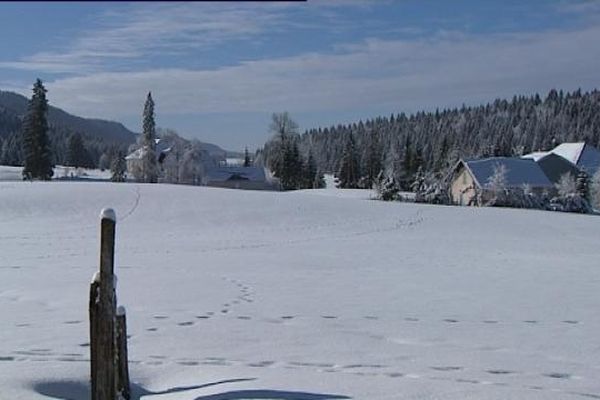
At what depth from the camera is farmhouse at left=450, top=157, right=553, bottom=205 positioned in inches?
2778

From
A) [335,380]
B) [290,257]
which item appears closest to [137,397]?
[335,380]

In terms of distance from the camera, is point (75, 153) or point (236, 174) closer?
point (236, 174)

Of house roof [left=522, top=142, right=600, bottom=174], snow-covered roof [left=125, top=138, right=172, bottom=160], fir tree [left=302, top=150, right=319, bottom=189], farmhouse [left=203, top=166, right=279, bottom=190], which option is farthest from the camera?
→ fir tree [left=302, top=150, right=319, bottom=189]

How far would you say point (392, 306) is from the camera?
12797mm

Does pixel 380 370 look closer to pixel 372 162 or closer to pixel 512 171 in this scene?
pixel 512 171

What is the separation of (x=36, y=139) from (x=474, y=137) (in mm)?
117889

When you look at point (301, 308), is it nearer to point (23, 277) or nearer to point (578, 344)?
point (578, 344)

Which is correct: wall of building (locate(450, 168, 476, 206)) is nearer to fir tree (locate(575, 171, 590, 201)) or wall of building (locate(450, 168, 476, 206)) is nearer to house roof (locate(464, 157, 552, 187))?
house roof (locate(464, 157, 552, 187))

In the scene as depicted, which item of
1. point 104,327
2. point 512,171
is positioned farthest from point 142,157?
point 104,327

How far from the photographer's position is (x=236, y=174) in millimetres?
107125

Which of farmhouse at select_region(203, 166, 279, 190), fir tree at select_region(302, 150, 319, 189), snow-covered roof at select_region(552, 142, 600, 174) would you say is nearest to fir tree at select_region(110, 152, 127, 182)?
farmhouse at select_region(203, 166, 279, 190)

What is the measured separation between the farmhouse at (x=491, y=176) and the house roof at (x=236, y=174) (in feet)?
125

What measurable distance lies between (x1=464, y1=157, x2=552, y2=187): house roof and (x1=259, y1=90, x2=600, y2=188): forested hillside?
91.3ft

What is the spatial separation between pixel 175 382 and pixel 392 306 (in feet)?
21.8
